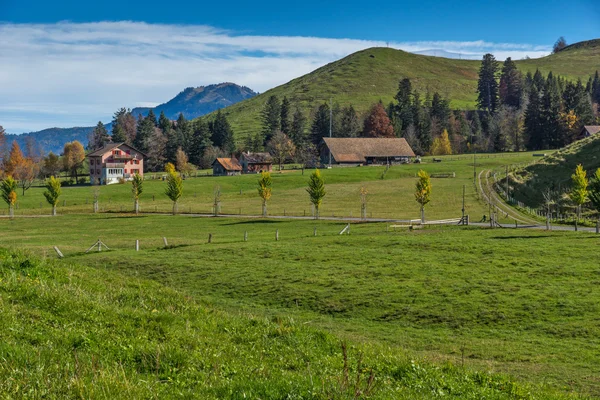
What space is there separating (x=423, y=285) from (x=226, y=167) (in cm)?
12708

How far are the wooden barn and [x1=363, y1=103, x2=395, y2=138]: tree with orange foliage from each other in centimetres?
2140

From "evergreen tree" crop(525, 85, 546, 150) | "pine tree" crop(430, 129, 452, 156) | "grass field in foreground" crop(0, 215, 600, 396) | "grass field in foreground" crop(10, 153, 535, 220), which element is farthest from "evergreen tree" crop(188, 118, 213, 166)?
"grass field in foreground" crop(0, 215, 600, 396)

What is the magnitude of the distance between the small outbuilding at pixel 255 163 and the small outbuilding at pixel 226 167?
181 inches

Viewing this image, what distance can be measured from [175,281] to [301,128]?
159 metres

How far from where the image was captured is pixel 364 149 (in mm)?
169500

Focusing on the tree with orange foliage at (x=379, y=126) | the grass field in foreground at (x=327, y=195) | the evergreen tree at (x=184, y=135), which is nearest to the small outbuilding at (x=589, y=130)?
the grass field in foreground at (x=327, y=195)

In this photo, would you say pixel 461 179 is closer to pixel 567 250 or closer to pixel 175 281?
pixel 567 250

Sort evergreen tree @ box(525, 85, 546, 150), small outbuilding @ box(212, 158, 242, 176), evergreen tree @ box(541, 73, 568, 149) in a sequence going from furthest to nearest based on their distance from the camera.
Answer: evergreen tree @ box(525, 85, 546, 150) < evergreen tree @ box(541, 73, 568, 149) < small outbuilding @ box(212, 158, 242, 176)

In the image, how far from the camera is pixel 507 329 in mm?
29062

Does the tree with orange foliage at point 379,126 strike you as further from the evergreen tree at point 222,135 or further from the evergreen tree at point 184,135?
the evergreen tree at point 184,135

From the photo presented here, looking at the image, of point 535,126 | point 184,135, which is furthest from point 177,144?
point 535,126

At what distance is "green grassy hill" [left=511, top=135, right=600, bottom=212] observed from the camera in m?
93.7

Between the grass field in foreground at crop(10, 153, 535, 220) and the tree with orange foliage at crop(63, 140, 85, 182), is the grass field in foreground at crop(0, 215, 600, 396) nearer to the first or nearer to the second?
the grass field in foreground at crop(10, 153, 535, 220)

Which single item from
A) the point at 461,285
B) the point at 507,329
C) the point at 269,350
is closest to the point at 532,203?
the point at 461,285
